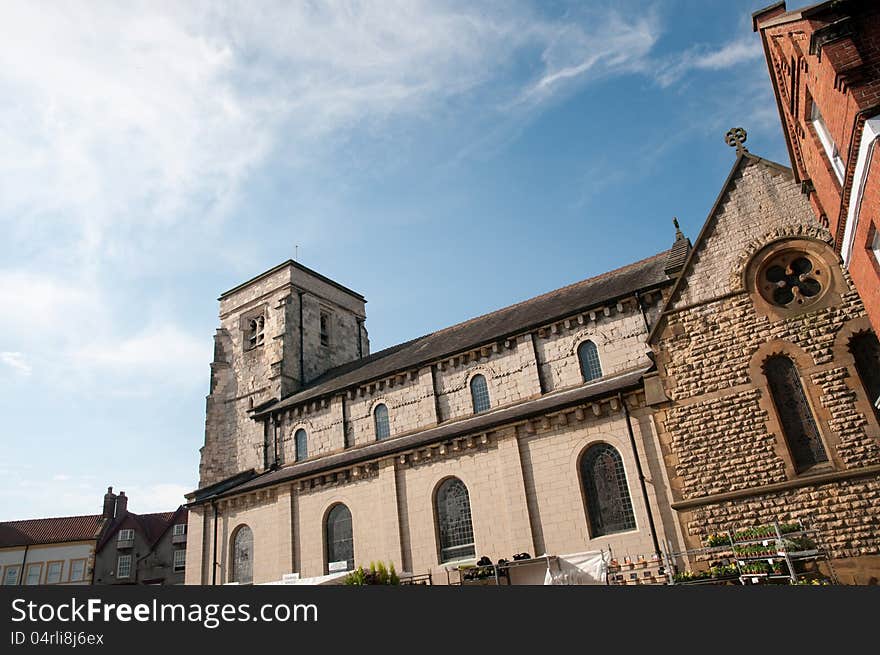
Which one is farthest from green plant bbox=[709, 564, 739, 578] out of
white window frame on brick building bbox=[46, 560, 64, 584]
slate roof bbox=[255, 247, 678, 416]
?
white window frame on brick building bbox=[46, 560, 64, 584]

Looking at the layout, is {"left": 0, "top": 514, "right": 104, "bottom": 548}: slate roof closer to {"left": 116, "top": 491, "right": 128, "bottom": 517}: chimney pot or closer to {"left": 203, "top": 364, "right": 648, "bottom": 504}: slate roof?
{"left": 116, "top": 491, "right": 128, "bottom": 517}: chimney pot

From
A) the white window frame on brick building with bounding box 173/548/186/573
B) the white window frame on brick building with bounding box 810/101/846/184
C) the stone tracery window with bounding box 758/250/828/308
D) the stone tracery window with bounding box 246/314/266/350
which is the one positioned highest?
the stone tracery window with bounding box 246/314/266/350

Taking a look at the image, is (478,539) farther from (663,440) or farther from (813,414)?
(813,414)

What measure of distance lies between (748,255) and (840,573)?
8.39 m

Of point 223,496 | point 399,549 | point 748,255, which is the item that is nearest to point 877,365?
point 748,255

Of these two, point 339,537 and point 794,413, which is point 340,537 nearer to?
point 339,537

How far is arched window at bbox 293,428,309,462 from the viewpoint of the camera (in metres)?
29.7

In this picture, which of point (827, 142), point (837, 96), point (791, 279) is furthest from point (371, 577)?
point (837, 96)

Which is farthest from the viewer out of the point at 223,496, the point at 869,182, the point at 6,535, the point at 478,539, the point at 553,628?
the point at 6,535

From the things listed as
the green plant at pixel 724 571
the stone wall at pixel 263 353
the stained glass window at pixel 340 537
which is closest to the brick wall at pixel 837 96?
the green plant at pixel 724 571

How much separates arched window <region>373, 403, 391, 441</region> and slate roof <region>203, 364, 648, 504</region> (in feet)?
1.32

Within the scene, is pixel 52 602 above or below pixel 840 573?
above

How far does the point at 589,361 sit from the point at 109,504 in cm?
4618

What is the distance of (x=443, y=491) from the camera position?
2256 centimetres
